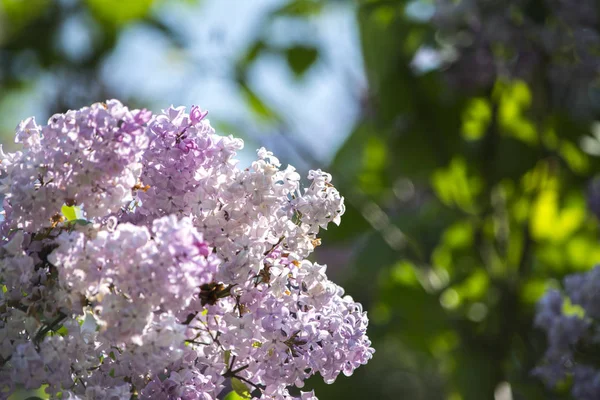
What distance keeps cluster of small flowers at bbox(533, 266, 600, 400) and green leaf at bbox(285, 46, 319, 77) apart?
1022mm

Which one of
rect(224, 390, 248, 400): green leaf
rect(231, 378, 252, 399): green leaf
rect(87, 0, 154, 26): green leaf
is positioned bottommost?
rect(231, 378, 252, 399): green leaf

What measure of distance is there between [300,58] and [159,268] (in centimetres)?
148

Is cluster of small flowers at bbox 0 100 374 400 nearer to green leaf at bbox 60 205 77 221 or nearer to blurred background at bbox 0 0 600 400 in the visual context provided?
green leaf at bbox 60 205 77 221

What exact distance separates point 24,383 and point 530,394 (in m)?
1.14

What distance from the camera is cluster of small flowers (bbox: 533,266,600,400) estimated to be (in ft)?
3.74

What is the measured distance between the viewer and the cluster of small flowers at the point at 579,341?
1.14 m

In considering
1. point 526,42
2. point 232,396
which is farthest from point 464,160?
point 232,396

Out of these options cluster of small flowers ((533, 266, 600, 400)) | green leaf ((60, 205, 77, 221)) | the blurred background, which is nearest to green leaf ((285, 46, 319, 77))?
the blurred background

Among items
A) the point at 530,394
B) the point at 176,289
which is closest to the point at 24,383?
the point at 176,289

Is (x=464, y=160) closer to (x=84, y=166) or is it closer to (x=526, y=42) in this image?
(x=526, y=42)

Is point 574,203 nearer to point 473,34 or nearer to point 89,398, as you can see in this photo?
point 473,34

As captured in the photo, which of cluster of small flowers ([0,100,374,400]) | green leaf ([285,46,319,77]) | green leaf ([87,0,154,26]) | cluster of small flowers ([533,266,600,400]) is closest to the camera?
cluster of small flowers ([0,100,374,400])

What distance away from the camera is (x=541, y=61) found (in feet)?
5.35

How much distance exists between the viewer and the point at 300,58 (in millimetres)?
2025
